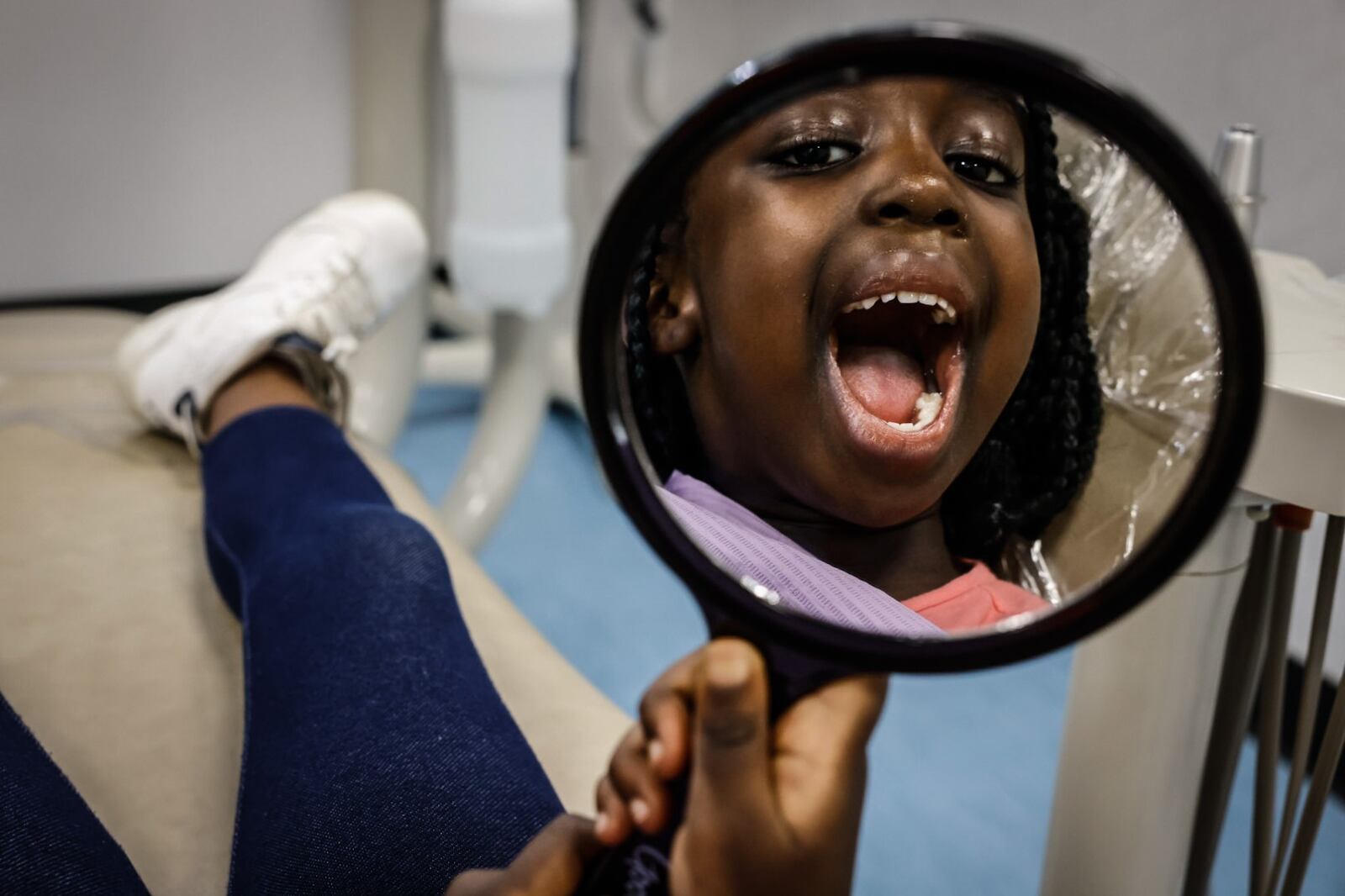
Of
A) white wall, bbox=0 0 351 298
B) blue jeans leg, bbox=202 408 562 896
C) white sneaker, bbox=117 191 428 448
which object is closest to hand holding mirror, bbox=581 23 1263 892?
blue jeans leg, bbox=202 408 562 896

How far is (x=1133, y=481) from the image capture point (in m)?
0.38

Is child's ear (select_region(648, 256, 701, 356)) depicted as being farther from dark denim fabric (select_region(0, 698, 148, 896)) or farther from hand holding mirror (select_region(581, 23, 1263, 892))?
dark denim fabric (select_region(0, 698, 148, 896))

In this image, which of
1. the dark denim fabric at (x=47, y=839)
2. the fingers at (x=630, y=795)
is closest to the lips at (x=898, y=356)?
the fingers at (x=630, y=795)

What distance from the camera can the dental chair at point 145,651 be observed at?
2.26 ft

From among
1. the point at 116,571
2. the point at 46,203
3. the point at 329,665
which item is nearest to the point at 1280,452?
the point at 329,665

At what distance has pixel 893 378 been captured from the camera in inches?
14.6

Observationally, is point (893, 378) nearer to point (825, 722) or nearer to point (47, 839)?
point (825, 722)

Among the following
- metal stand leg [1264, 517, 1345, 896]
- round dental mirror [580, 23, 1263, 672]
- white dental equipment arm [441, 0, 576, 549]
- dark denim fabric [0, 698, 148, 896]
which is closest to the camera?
round dental mirror [580, 23, 1263, 672]

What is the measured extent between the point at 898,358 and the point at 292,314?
91 centimetres

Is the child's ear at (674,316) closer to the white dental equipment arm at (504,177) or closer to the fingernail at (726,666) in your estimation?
the fingernail at (726,666)

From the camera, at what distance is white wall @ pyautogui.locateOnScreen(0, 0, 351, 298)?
2.18 m

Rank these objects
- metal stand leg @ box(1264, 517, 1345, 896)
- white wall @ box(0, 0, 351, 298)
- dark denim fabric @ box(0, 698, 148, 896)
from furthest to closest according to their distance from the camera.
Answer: white wall @ box(0, 0, 351, 298), metal stand leg @ box(1264, 517, 1345, 896), dark denim fabric @ box(0, 698, 148, 896)

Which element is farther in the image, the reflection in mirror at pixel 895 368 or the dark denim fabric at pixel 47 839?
the dark denim fabric at pixel 47 839

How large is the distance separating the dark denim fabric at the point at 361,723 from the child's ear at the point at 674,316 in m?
0.29
